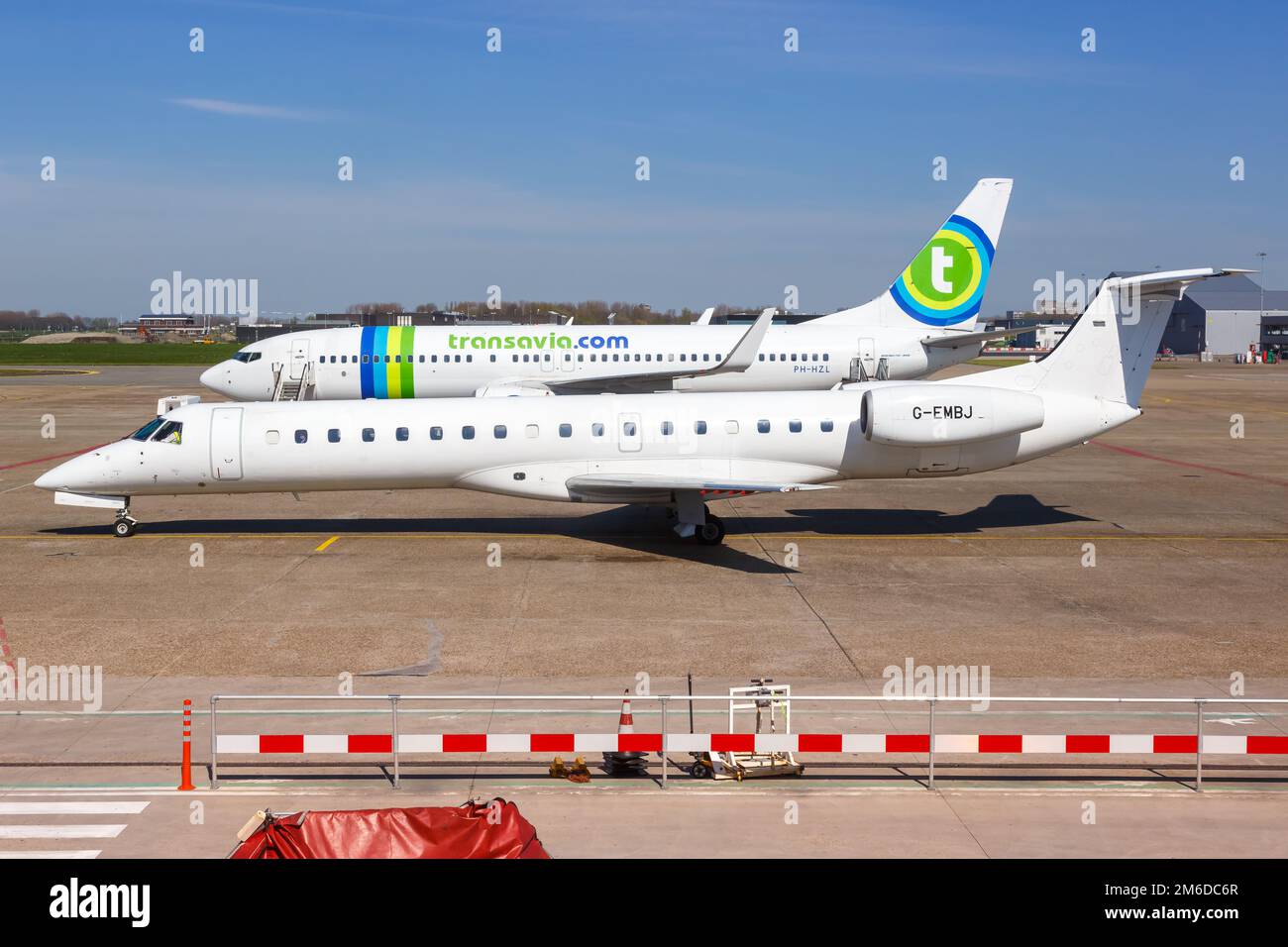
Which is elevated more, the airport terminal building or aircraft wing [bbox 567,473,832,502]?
the airport terminal building

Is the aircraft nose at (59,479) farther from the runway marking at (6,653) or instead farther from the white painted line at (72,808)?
the white painted line at (72,808)

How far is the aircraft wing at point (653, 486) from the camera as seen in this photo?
21062 mm

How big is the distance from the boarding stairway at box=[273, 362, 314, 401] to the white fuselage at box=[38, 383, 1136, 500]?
13.7 metres

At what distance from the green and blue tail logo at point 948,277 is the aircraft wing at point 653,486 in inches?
752

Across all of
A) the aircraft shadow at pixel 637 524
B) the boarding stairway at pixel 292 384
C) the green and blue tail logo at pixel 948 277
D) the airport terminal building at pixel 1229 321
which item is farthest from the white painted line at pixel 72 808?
the airport terminal building at pixel 1229 321

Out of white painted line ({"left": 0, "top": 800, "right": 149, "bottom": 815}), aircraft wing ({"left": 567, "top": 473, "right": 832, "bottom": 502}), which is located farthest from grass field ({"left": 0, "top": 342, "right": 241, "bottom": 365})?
white painted line ({"left": 0, "top": 800, "right": 149, "bottom": 815})

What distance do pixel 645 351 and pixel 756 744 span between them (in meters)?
28.7

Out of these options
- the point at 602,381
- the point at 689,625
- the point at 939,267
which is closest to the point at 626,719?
the point at 689,625

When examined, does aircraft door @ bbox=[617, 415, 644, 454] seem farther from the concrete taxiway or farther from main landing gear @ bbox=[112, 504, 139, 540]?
main landing gear @ bbox=[112, 504, 139, 540]

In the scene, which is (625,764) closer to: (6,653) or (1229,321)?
(6,653)

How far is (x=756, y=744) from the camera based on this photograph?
1029 centimetres

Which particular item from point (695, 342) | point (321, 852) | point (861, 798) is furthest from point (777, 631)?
point (695, 342)

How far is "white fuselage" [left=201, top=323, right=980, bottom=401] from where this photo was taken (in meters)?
37.7

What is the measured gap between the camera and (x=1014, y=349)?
145 meters
